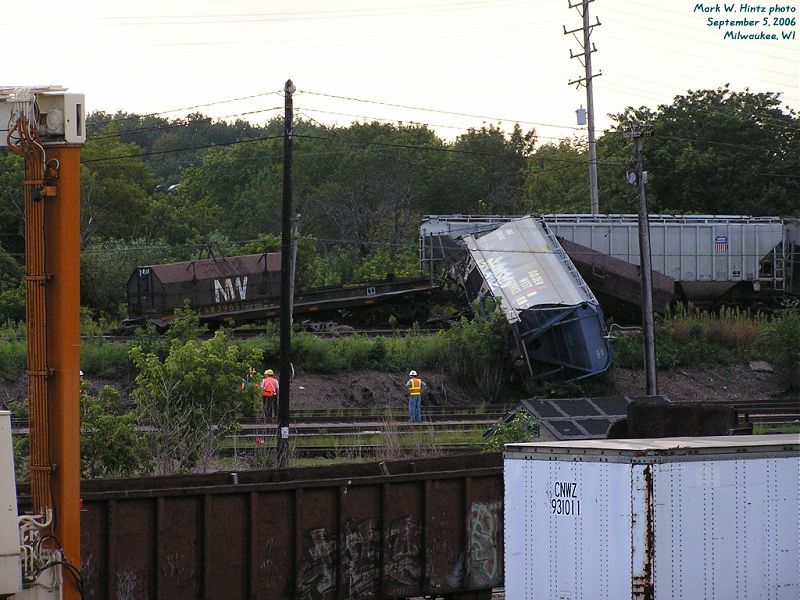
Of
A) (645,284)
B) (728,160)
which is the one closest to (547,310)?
(645,284)

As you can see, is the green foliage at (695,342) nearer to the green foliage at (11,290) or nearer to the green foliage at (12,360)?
the green foliage at (12,360)

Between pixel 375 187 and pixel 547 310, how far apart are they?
133ft

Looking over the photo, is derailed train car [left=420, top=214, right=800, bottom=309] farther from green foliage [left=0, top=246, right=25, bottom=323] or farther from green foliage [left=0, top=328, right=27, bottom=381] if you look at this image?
green foliage [left=0, top=328, right=27, bottom=381]

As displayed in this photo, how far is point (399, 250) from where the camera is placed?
59188 mm

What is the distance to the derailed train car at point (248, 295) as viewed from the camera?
37375 mm

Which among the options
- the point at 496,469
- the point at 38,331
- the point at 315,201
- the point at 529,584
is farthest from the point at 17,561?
the point at 315,201

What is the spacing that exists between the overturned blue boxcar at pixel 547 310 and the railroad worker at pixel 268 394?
29.4 ft

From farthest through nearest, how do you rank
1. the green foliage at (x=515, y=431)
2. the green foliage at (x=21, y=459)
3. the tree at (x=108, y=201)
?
the tree at (x=108, y=201)
the green foliage at (x=515, y=431)
the green foliage at (x=21, y=459)

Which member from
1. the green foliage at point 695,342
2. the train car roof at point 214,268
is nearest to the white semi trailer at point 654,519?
the green foliage at point 695,342

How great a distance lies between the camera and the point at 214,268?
127 ft

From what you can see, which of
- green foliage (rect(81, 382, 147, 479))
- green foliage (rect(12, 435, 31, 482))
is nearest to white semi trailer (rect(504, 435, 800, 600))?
green foliage (rect(81, 382, 147, 479))

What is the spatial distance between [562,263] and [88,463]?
20.2 metres

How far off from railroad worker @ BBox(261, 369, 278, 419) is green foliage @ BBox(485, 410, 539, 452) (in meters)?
7.35

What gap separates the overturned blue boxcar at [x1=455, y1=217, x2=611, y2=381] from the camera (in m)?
31.7
